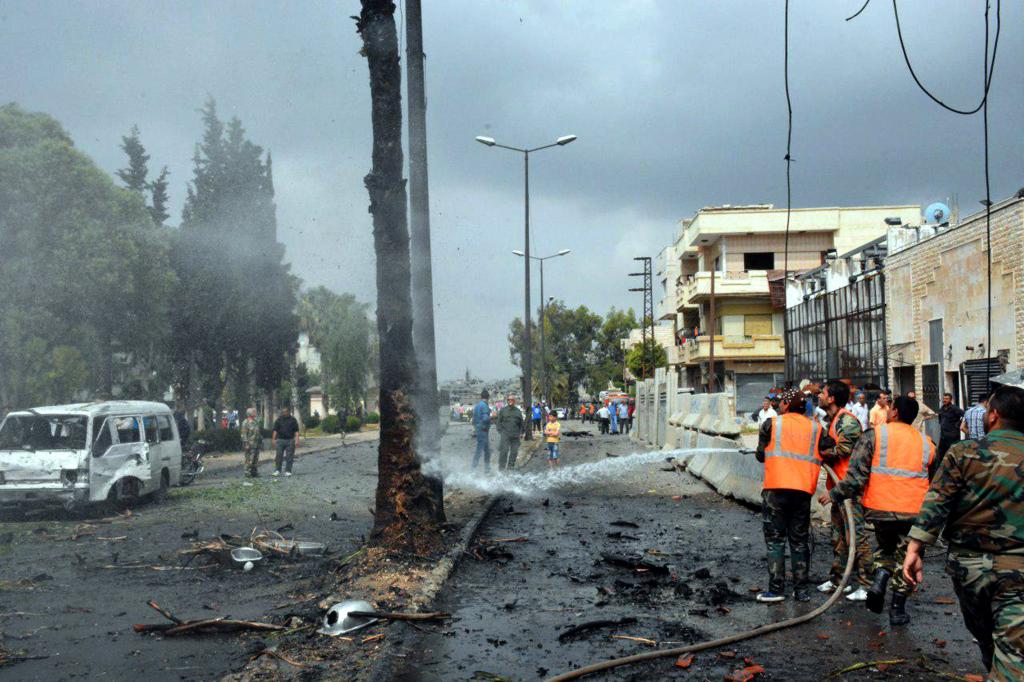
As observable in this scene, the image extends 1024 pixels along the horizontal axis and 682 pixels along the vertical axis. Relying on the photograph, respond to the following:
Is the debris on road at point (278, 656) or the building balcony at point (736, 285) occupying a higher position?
the building balcony at point (736, 285)

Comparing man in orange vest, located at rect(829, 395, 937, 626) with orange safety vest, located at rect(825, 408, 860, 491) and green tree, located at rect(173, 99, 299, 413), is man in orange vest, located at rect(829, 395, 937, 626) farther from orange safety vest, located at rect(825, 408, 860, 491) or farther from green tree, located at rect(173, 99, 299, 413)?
green tree, located at rect(173, 99, 299, 413)

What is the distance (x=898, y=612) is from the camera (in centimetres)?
678

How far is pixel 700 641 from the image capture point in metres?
6.32

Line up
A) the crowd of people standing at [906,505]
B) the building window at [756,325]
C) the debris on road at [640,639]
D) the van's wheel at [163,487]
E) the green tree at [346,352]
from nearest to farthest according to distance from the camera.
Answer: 1. the crowd of people standing at [906,505]
2. the debris on road at [640,639]
3. the van's wheel at [163,487]
4. the building window at [756,325]
5. the green tree at [346,352]

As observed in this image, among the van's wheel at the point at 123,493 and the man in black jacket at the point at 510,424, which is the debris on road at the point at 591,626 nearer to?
the van's wheel at the point at 123,493

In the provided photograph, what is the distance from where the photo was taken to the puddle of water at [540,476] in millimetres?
17359

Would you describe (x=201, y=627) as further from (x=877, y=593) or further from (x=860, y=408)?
(x=860, y=408)

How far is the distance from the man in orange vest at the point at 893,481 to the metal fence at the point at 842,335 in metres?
18.1

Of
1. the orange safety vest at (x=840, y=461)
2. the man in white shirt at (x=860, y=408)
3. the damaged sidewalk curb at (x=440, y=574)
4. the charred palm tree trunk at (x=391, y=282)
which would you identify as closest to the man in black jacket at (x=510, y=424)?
the damaged sidewalk curb at (x=440, y=574)

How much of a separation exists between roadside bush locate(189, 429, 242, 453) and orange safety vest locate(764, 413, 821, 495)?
90.9 feet

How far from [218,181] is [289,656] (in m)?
34.6

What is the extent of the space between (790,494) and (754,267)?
45064 mm

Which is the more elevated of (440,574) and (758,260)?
(758,260)

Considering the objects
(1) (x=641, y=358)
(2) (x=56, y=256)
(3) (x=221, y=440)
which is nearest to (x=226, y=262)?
(3) (x=221, y=440)
